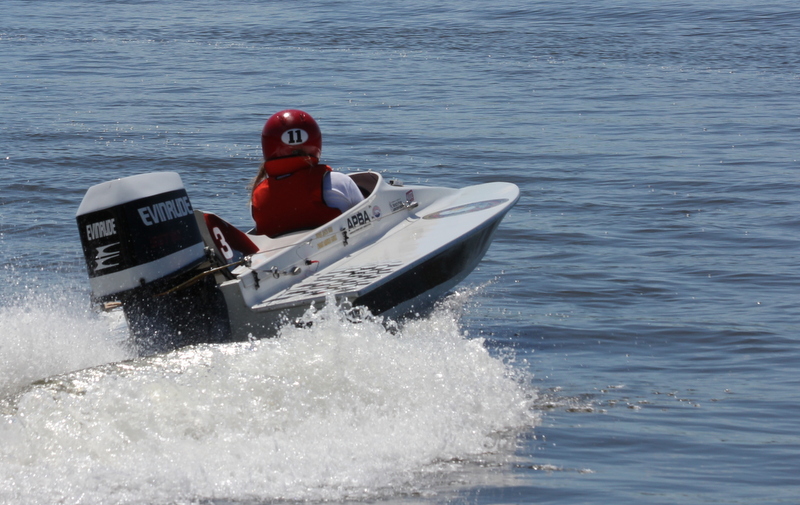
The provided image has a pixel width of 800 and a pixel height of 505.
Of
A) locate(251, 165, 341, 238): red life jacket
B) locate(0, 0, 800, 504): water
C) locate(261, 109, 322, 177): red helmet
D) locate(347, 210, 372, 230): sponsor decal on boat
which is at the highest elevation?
locate(261, 109, 322, 177): red helmet

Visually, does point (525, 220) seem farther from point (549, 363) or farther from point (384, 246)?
point (549, 363)

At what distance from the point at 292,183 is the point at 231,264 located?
1.20m

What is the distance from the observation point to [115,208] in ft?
16.6

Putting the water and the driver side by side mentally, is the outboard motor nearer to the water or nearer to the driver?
the water

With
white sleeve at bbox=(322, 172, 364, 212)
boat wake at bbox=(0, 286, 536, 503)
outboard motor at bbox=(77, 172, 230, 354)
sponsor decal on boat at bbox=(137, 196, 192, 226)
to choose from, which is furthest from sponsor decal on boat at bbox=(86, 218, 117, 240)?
white sleeve at bbox=(322, 172, 364, 212)

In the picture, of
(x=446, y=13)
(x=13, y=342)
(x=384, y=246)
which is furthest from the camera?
(x=446, y=13)

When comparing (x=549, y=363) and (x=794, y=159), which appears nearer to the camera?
(x=549, y=363)

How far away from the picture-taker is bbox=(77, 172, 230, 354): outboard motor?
511cm

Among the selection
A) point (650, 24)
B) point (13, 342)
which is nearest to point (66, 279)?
point (13, 342)

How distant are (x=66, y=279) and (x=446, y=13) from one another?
2003 centimetres

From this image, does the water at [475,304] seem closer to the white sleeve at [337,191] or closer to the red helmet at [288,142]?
the white sleeve at [337,191]

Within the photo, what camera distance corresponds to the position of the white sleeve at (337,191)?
669cm

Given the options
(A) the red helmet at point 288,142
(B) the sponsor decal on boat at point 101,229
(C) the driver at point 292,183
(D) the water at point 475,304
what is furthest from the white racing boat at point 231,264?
(A) the red helmet at point 288,142

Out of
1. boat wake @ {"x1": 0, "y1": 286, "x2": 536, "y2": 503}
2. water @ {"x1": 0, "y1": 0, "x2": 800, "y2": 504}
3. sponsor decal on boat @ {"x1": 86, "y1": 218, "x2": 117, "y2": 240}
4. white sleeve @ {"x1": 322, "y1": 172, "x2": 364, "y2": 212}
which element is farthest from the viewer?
white sleeve @ {"x1": 322, "y1": 172, "x2": 364, "y2": 212}
